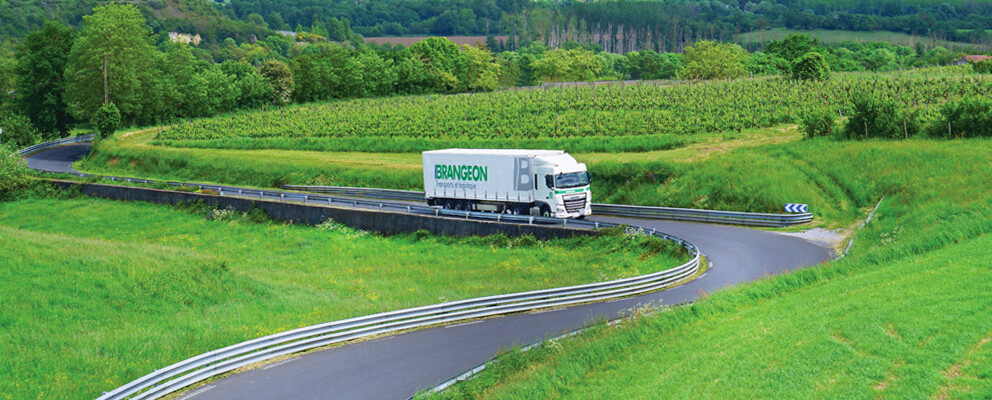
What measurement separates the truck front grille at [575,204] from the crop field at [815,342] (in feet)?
55.7

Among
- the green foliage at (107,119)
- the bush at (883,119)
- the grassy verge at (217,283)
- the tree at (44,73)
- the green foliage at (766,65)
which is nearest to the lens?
the grassy verge at (217,283)

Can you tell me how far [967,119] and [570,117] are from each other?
1476 inches

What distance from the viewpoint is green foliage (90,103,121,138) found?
84.0m

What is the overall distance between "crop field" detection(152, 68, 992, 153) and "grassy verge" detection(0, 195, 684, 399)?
88.0 feet

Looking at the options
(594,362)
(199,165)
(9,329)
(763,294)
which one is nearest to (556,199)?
(763,294)

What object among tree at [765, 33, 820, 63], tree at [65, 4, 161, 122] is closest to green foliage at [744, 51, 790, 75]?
tree at [765, 33, 820, 63]

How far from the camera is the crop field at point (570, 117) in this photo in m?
67.4

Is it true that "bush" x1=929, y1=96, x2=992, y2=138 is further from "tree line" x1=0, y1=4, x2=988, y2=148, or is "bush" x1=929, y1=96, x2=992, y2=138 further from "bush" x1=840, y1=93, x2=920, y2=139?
"tree line" x1=0, y1=4, x2=988, y2=148

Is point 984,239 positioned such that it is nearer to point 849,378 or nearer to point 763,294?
point 763,294

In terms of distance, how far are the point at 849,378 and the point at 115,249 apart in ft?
94.7

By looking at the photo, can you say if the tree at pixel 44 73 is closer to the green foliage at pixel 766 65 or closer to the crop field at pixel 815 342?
the green foliage at pixel 766 65

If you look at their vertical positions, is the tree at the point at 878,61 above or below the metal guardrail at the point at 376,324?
above

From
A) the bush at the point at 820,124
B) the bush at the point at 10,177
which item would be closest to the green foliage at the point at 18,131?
the bush at the point at 10,177

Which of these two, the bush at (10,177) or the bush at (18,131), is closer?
the bush at (10,177)
